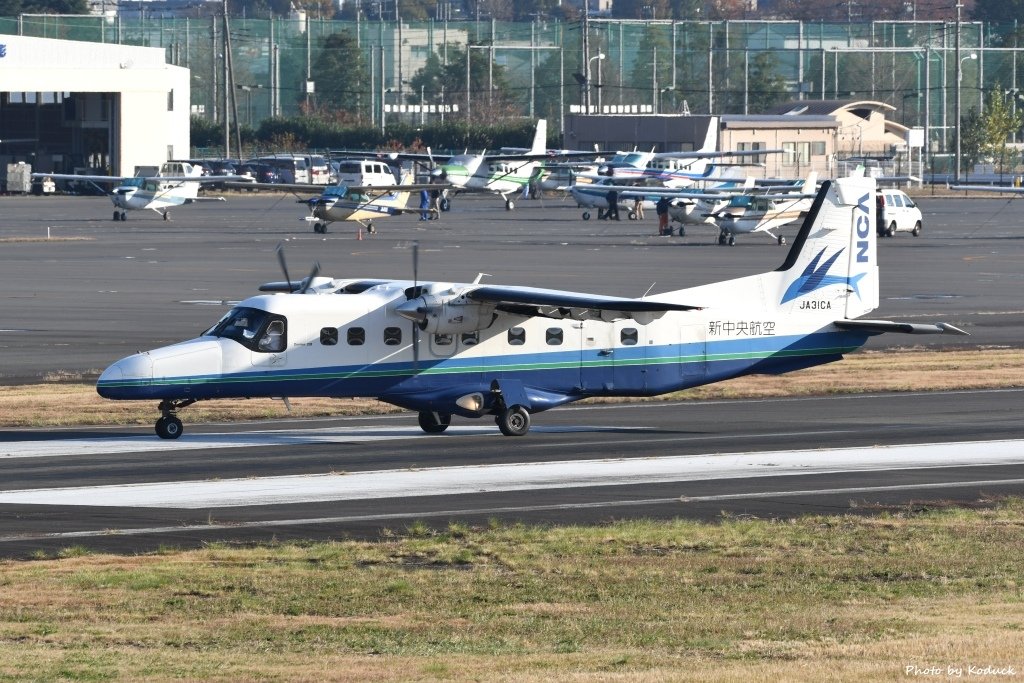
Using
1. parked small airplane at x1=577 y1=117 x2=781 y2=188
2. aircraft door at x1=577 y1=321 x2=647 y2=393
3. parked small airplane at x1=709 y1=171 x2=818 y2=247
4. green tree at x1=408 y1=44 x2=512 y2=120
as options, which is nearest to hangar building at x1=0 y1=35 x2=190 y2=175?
parked small airplane at x1=577 y1=117 x2=781 y2=188

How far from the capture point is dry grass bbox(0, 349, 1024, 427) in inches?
1298

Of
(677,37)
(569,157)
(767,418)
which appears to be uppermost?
(677,37)

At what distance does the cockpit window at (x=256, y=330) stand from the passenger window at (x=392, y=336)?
5.67 feet

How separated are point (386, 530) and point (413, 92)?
18198 cm

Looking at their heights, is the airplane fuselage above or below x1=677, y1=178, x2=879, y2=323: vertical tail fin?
below

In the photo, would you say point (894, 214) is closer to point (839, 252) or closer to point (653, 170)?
point (653, 170)

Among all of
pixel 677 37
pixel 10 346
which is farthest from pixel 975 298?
pixel 677 37

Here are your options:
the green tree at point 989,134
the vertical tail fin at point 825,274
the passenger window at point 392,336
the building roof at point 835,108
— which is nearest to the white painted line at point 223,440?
the passenger window at point 392,336

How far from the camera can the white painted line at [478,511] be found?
20672 millimetres

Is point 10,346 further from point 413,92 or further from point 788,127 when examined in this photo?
point 413,92

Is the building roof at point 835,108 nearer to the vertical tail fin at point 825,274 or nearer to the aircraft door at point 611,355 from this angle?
the vertical tail fin at point 825,274

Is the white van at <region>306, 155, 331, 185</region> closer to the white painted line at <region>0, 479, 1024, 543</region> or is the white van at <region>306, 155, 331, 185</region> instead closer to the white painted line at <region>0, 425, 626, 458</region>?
the white painted line at <region>0, 425, 626, 458</region>

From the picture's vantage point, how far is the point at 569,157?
113 meters

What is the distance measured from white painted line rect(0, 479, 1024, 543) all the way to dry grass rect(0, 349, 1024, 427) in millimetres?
11533
